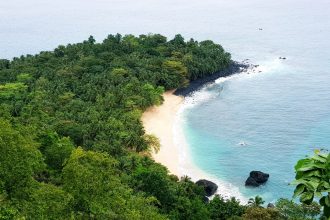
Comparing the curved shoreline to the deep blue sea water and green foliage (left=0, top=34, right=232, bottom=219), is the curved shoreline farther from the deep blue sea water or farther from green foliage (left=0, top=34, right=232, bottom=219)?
green foliage (left=0, top=34, right=232, bottom=219)

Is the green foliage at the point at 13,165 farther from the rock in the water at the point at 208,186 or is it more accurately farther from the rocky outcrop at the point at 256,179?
the rocky outcrop at the point at 256,179

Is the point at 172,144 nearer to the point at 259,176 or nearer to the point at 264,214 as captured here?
the point at 259,176

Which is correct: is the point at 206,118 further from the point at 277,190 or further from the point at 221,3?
the point at 221,3

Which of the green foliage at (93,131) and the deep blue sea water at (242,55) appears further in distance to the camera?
the deep blue sea water at (242,55)

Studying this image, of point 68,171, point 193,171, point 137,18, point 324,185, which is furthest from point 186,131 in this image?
point 137,18

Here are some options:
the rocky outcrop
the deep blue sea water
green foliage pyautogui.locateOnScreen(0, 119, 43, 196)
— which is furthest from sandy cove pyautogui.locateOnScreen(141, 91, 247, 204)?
green foliage pyautogui.locateOnScreen(0, 119, 43, 196)

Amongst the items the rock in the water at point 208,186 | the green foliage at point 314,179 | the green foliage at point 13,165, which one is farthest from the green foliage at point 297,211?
the green foliage at point 314,179
